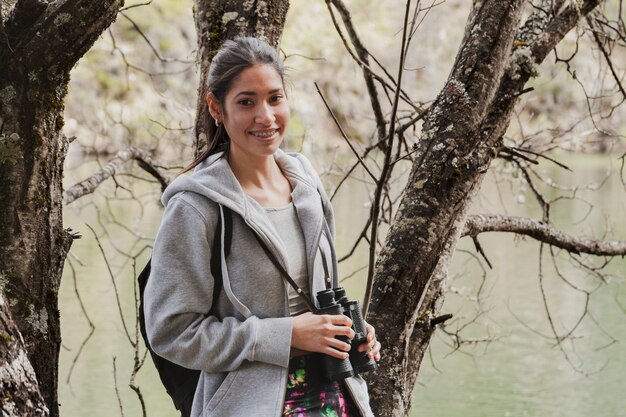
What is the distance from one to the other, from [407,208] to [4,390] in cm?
126

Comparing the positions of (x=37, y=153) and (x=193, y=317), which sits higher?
(x=37, y=153)

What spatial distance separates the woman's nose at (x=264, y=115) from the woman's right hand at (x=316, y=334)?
348mm

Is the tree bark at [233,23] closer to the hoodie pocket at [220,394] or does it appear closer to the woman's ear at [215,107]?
the woman's ear at [215,107]

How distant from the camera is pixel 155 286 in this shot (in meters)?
1.55

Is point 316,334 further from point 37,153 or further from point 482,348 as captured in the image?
point 482,348

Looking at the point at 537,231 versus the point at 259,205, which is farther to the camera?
the point at 537,231

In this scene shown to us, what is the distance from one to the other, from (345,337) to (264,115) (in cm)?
42

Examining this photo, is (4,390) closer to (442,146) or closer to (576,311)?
(442,146)

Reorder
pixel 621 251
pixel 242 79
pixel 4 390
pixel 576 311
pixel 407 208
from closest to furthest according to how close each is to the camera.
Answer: pixel 4 390, pixel 242 79, pixel 407 208, pixel 621 251, pixel 576 311

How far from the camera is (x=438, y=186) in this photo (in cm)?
240

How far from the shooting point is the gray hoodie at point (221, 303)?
1540mm

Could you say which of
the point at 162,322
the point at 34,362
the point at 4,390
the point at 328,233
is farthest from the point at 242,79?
the point at 34,362

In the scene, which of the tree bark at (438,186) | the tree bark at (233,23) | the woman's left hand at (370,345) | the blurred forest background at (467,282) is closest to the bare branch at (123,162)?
the blurred forest background at (467,282)

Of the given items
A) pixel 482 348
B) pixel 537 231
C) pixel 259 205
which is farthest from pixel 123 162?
pixel 482 348
